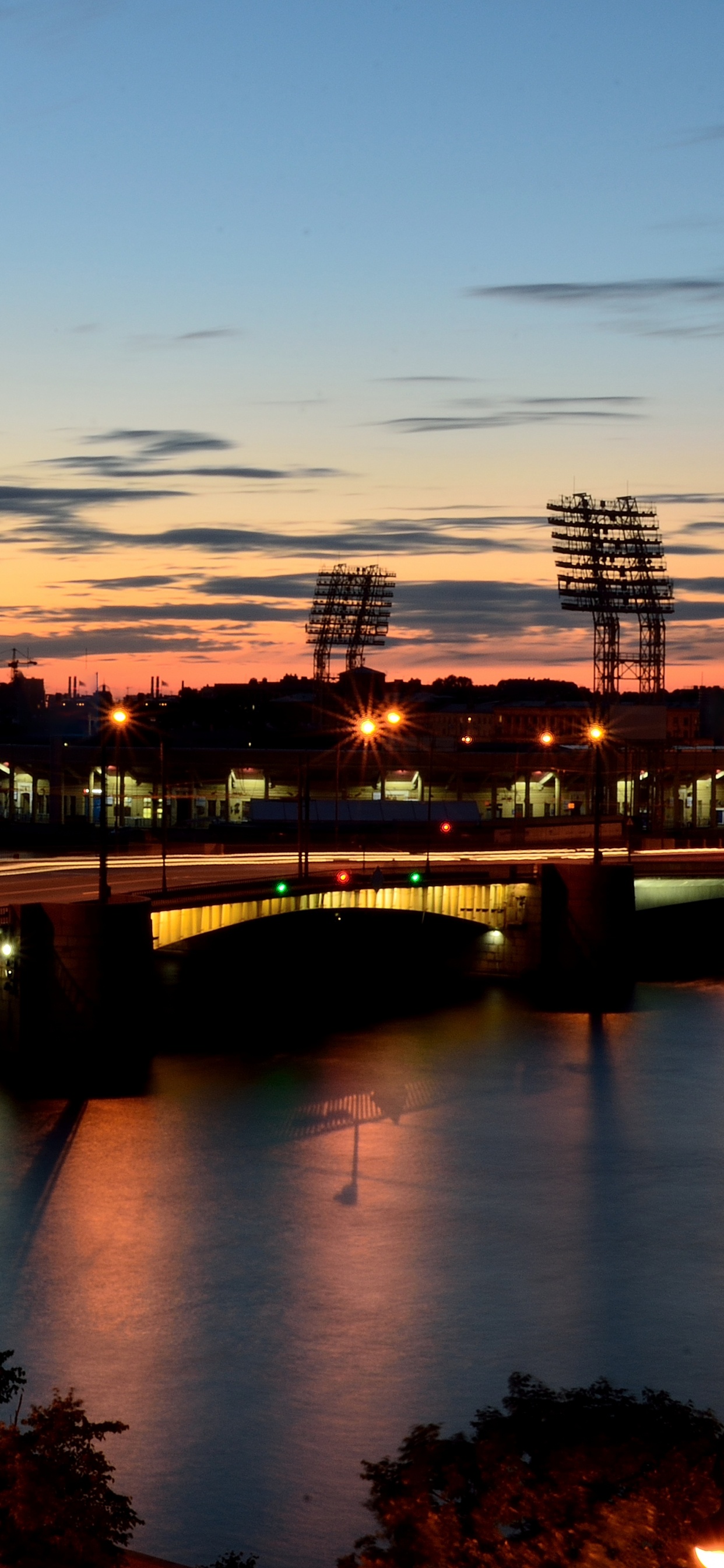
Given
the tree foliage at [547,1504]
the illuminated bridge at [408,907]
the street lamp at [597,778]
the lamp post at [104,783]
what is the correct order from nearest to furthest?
the tree foliage at [547,1504], the lamp post at [104,783], the illuminated bridge at [408,907], the street lamp at [597,778]

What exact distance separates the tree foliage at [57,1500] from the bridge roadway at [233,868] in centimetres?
3315

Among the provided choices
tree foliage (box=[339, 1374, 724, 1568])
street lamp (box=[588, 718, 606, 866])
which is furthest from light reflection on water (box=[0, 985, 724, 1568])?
street lamp (box=[588, 718, 606, 866])

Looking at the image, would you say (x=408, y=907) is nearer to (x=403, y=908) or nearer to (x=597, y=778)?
(x=403, y=908)

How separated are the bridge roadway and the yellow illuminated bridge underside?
2.08 ft

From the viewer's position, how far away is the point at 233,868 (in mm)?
65125

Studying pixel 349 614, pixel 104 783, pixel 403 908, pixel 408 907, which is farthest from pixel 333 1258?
pixel 349 614

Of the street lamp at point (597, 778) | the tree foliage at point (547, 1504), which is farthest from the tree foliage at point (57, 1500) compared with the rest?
the street lamp at point (597, 778)

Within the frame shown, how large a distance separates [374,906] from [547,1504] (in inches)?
1707

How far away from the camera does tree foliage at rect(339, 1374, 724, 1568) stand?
12148mm

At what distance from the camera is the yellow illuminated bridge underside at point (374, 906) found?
48131mm

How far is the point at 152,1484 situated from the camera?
70.6 feet

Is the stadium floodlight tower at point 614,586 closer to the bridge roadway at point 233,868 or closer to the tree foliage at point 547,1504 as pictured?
the bridge roadway at point 233,868

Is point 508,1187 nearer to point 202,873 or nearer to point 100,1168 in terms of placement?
point 100,1168

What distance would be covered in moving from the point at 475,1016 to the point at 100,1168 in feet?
77.6
